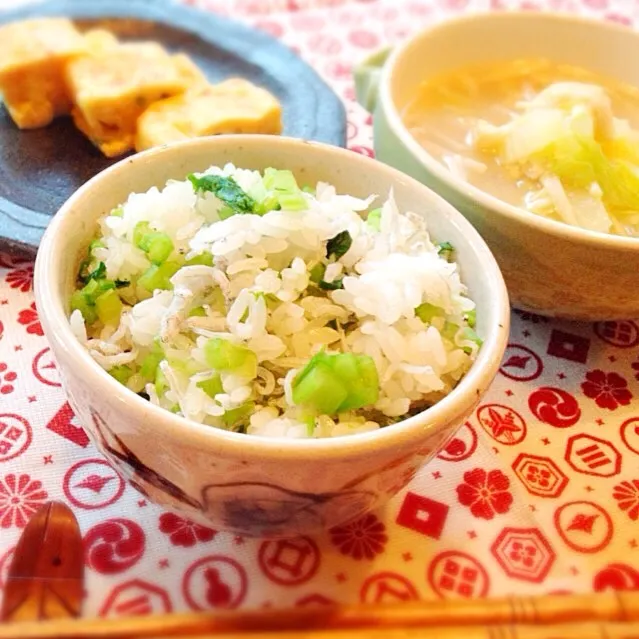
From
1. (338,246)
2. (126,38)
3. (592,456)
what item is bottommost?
(592,456)

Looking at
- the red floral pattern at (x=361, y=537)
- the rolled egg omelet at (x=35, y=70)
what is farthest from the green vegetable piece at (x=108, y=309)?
the rolled egg omelet at (x=35, y=70)

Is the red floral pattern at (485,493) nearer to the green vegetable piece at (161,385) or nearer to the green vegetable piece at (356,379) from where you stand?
the green vegetable piece at (356,379)

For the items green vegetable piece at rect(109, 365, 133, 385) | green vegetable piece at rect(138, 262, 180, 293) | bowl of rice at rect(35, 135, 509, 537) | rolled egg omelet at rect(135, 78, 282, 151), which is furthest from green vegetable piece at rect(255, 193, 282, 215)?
rolled egg omelet at rect(135, 78, 282, 151)

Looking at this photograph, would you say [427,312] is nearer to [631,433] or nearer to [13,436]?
[631,433]

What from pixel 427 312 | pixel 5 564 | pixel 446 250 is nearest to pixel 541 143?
pixel 446 250

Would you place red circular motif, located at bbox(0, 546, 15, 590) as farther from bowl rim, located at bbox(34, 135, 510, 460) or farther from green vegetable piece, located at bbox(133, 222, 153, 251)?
green vegetable piece, located at bbox(133, 222, 153, 251)

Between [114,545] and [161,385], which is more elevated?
[161,385]

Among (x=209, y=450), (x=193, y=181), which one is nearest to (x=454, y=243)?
(x=193, y=181)
